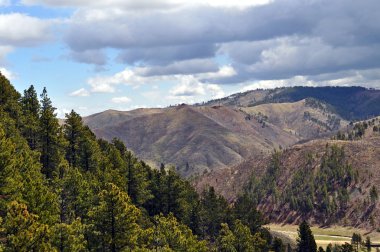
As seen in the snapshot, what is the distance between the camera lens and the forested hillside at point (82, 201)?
5075cm

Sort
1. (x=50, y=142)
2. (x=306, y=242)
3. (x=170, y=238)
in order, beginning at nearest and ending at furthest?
(x=170, y=238)
(x=50, y=142)
(x=306, y=242)

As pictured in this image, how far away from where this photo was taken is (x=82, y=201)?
68.1 m

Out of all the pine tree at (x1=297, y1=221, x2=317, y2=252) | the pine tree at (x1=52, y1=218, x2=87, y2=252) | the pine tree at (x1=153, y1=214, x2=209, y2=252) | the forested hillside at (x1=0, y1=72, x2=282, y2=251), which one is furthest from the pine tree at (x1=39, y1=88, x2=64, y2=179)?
the pine tree at (x1=297, y1=221, x2=317, y2=252)

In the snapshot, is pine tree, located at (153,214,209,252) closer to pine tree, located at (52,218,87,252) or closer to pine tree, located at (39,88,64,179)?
pine tree, located at (52,218,87,252)

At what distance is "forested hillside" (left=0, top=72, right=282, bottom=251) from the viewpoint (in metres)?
50.8

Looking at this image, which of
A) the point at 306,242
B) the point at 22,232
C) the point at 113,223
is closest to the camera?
the point at 22,232

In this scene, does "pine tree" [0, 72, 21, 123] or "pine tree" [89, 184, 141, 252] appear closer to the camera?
"pine tree" [89, 184, 141, 252]

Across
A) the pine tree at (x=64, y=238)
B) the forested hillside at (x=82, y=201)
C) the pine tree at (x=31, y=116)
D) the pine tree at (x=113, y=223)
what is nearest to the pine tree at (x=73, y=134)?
the forested hillside at (x=82, y=201)

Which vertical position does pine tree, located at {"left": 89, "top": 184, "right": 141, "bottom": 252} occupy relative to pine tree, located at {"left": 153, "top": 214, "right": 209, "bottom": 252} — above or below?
above

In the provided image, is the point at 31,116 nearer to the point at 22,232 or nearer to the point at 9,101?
the point at 9,101

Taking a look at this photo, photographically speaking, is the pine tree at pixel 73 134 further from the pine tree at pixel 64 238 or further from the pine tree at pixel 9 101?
the pine tree at pixel 64 238

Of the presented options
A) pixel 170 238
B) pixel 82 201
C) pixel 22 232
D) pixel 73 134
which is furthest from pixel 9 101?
pixel 22 232

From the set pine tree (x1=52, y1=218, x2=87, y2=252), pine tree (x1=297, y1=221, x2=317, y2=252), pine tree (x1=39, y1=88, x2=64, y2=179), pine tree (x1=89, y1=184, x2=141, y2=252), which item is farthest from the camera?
pine tree (x1=297, y1=221, x2=317, y2=252)

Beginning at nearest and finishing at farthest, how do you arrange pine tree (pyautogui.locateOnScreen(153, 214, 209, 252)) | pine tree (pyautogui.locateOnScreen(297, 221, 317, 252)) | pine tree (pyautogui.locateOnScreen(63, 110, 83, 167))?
pine tree (pyautogui.locateOnScreen(153, 214, 209, 252)) → pine tree (pyautogui.locateOnScreen(63, 110, 83, 167)) → pine tree (pyautogui.locateOnScreen(297, 221, 317, 252))
